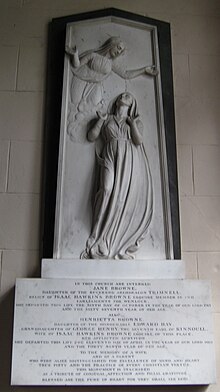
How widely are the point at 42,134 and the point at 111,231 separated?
2.46 ft

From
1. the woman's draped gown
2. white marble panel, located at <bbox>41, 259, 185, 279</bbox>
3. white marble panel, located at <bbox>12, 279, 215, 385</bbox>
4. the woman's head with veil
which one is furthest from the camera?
the woman's head with veil

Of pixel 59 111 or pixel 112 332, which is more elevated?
pixel 59 111

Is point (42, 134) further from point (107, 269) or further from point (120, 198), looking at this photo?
point (107, 269)

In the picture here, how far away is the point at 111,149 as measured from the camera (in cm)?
286

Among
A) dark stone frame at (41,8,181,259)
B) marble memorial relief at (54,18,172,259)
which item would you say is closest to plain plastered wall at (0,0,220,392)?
dark stone frame at (41,8,181,259)

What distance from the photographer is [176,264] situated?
8.76 feet

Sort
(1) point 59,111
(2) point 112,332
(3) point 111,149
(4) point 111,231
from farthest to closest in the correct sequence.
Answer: (1) point 59,111
(3) point 111,149
(4) point 111,231
(2) point 112,332

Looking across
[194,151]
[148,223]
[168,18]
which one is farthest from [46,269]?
[168,18]

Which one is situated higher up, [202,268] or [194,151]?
[194,151]

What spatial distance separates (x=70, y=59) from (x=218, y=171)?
3.81ft

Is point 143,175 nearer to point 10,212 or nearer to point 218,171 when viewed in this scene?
point 218,171

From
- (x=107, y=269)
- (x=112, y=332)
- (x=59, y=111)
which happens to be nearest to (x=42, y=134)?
(x=59, y=111)

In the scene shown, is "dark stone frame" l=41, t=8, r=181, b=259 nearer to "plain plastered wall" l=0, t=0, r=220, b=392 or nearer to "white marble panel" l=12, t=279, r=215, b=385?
"plain plastered wall" l=0, t=0, r=220, b=392

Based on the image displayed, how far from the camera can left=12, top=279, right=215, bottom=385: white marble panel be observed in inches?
95.6
